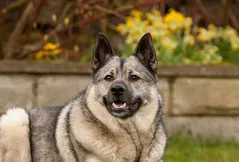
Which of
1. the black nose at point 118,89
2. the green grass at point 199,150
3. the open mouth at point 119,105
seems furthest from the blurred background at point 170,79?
the black nose at point 118,89

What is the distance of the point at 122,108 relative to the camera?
192 inches

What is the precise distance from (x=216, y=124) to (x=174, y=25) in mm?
1497

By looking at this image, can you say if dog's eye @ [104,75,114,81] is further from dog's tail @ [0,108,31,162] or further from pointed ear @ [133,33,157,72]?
dog's tail @ [0,108,31,162]

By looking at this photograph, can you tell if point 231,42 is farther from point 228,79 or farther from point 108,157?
point 108,157

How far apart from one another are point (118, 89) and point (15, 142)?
1.19 metres

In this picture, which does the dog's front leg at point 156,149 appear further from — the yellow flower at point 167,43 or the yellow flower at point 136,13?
the yellow flower at point 136,13

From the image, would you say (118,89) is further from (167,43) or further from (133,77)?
(167,43)

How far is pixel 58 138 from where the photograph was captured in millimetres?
5238

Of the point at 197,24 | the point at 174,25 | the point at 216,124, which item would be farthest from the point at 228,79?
the point at 197,24

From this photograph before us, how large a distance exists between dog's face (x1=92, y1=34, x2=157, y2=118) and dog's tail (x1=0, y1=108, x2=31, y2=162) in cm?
88

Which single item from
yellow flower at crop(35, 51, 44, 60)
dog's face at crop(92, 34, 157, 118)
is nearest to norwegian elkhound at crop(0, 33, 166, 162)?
dog's face at crop(92, 34, 157, 118)

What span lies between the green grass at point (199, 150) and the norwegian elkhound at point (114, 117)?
4.90ft

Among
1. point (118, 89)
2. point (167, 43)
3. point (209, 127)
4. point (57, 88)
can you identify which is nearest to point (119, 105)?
point (118, 89)

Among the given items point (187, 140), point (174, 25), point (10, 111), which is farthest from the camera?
point (174, 25)
